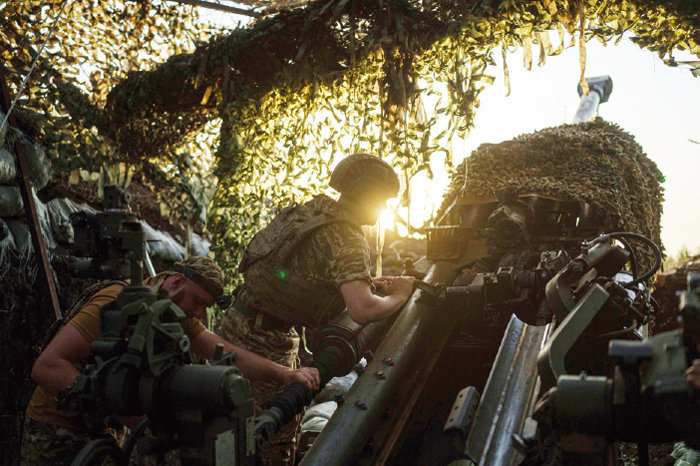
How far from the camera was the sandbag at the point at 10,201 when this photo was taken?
16.9 ft

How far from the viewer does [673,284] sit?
603 cm

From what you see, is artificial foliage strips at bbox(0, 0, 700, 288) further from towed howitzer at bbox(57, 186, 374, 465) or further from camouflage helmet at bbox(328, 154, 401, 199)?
towed howitzer at bbox(57, 186, 374, 465)

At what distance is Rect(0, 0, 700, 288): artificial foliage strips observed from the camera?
14.1ft

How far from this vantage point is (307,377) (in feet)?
9.41

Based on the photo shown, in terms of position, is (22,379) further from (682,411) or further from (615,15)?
(615,15)

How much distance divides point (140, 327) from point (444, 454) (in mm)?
2204

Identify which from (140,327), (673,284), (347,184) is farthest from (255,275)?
(673,284)

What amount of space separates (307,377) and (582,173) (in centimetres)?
355

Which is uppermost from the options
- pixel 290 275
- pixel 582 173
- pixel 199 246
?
pixel 582 173

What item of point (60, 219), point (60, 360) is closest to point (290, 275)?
point (60, 360)

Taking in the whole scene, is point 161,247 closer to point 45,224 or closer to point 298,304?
point 45,224

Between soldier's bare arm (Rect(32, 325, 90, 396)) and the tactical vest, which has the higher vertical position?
the tactical vest

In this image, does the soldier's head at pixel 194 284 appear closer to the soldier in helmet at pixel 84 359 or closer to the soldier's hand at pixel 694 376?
the soldier in helmet at pixel 84 359

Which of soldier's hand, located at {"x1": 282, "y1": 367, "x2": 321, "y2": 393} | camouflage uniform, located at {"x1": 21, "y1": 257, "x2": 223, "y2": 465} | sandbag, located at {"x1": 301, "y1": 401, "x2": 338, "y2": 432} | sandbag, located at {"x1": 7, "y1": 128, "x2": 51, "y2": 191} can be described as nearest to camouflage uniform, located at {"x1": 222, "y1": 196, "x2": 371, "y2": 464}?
soldier's hand, located at {"x1": 282, "y1": 367, "x2": 321, "y2": 393}
